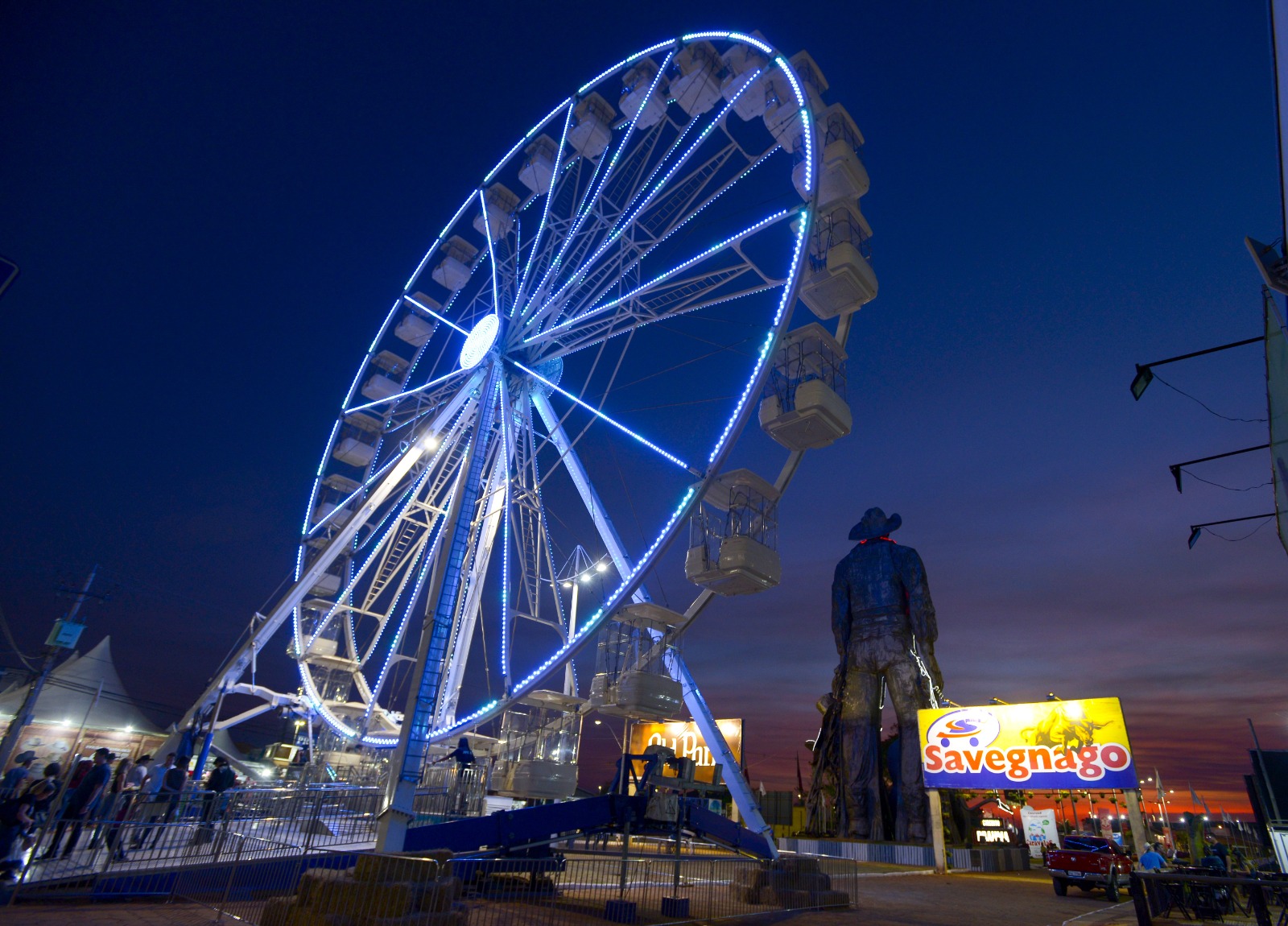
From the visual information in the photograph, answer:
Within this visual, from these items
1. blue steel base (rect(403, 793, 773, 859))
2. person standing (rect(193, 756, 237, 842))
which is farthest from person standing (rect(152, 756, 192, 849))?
blue steel base (rect(403, 793, 773, 859))

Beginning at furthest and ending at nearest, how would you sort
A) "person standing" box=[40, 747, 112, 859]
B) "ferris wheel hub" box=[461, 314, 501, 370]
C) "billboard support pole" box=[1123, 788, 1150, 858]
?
"ferris wheel hub" box=[461, 314, 501, 370] → "billboard support pole" box=[1123, 788, 1150, 858] → "person standing" box=[40, 747, 112, 859]

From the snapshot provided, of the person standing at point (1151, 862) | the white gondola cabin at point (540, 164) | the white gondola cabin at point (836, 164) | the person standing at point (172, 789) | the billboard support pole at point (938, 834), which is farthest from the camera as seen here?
the white gondola cabin at point (540, 164)

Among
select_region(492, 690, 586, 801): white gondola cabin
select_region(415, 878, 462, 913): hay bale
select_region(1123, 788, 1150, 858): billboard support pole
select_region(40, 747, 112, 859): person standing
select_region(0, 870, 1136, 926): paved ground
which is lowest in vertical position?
select_region(0, 870, 1136, 926): paved ground

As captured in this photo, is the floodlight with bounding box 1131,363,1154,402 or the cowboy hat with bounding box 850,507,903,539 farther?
the cowboy hat with bounding box 850,507,903,539

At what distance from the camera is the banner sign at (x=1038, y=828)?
25.6 meters

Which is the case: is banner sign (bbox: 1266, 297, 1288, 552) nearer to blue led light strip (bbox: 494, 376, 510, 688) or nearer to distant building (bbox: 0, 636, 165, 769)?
blue led light strip (bbox: 494, 376, 510, 688)

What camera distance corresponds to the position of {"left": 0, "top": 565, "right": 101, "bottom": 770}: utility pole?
40.1ft

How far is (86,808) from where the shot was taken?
8828mm

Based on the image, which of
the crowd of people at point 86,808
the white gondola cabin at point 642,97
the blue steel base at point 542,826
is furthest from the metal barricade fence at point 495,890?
the white gondola cabin at point 642,97

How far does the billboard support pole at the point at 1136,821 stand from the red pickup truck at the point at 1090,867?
976mm

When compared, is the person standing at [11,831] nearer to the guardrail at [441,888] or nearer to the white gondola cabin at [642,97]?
the guardrail at [441,888]

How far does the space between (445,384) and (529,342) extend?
3661 millimetres

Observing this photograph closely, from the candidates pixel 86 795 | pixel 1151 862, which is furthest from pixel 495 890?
pixel 1151 862

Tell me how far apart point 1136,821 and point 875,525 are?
12.9 metres
